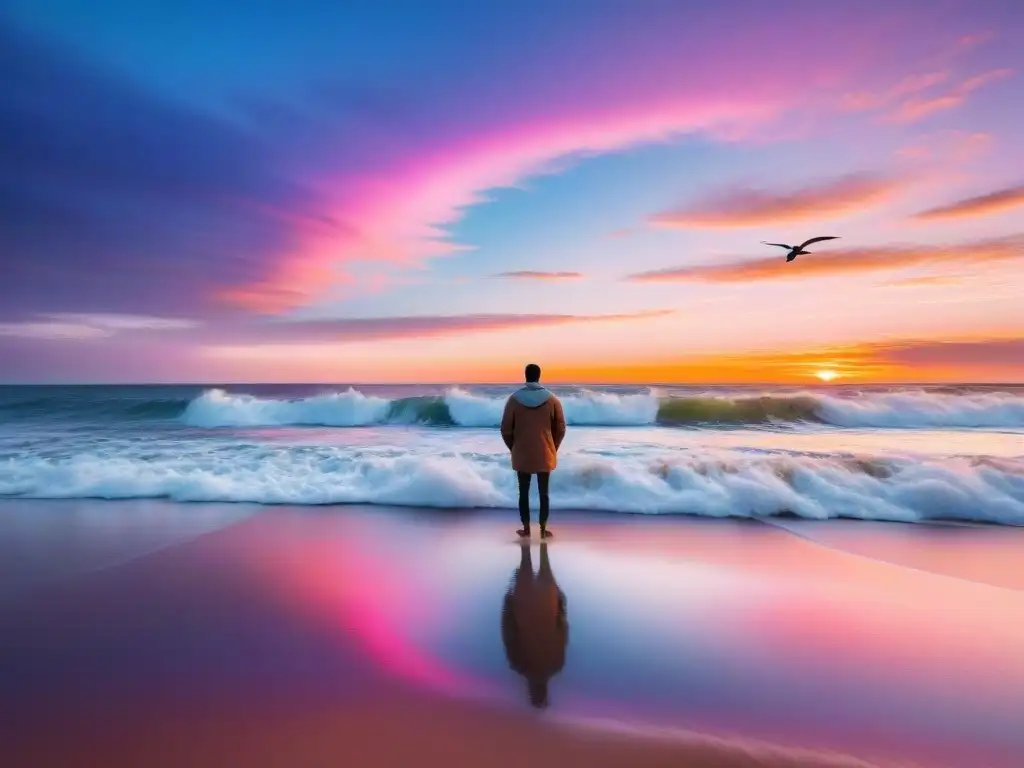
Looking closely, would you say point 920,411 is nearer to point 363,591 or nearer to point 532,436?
point 532,436

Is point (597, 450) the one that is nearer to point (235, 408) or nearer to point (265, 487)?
point (265, 487)

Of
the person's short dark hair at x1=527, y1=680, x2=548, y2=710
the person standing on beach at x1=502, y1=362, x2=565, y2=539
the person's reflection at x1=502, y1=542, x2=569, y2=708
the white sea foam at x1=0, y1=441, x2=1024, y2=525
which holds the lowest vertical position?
the person's reflection at x1=502, y1=542, x2=569, y2=708

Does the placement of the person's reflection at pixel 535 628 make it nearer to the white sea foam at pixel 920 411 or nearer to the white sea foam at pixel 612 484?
the white sea foam at pixel 612 484

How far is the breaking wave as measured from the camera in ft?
75.9

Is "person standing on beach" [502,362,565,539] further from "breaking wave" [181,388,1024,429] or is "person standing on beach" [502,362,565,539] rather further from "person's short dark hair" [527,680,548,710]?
"breaking wave" [181,388,1024,429]

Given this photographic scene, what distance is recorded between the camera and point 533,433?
22.7 feet

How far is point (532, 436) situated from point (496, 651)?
3218 millimetres

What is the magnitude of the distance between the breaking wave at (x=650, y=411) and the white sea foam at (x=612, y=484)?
12.8 meters

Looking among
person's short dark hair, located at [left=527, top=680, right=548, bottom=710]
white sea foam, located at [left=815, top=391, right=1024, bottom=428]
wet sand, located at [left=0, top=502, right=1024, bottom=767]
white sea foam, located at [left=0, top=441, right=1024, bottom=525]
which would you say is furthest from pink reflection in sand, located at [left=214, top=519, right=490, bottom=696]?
white sea foam, located at [left=815, top=391, right=1024, bottom=428]

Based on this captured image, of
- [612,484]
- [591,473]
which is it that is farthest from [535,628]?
[591,473]

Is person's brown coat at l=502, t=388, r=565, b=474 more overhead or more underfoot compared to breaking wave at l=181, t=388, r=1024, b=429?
more overhead

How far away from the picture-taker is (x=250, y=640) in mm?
4043

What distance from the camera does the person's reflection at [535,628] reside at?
3.62 meters

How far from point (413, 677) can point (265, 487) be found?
638 cm
